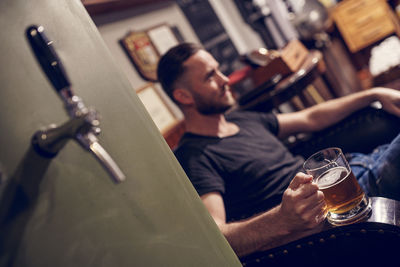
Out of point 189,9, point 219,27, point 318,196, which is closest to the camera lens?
point 318,196

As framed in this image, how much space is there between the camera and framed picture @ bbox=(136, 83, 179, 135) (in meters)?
2.72

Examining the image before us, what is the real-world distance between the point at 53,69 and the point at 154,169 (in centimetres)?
34

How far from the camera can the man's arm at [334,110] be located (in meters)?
1.49

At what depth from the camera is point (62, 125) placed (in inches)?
25.4

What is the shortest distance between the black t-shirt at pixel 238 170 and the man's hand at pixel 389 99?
18.6 inches

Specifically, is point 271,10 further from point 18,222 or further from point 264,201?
point 18,222

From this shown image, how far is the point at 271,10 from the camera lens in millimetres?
4312

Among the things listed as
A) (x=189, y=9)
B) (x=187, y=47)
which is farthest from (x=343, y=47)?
(x=187, y=47)

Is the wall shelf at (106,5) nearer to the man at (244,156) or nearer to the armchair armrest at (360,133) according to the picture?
the man at (244,156)

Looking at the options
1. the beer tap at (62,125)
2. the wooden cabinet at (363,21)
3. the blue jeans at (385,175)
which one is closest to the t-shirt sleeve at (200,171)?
the blue jeans at (385,175)

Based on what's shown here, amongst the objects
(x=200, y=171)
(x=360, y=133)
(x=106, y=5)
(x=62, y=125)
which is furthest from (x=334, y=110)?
(x=106, y=5)

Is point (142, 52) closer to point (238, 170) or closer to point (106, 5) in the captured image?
point (106, 5)

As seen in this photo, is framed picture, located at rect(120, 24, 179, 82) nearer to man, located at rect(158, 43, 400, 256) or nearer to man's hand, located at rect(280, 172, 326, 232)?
man, located at rect(158, 43, 400, 256)

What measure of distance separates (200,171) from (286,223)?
1.54ft
